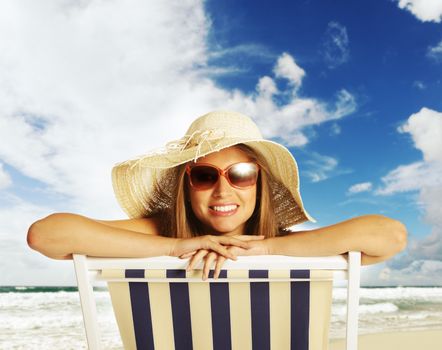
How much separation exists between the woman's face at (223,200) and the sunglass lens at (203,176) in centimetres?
3

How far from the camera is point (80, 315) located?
404 inches

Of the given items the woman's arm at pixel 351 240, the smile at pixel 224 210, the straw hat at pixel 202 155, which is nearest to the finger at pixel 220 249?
the woman's arm at pixel 351 240

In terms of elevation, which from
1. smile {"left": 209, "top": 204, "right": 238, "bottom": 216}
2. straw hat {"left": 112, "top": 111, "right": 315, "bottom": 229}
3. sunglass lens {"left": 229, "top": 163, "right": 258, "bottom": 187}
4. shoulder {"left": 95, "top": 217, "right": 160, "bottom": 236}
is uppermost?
straw hat {"left": 112, "top": 111, "right": 315, "bottom": 229}

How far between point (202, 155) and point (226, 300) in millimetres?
769

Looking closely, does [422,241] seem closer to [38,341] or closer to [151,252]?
[38,341]

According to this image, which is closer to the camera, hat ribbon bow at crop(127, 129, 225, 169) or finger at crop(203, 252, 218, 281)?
finger at crop(203, 252, 218, 281)

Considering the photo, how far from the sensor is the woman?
5.85 feet

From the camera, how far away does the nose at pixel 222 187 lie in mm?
2389

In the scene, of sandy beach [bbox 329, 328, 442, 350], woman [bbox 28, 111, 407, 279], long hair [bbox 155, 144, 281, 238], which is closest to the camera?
woman [bbox 28, 111, 407, 279]

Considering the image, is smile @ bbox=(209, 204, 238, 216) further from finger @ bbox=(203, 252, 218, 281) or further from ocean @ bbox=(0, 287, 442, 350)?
ocean @ bbox=(0, 287, 442, 350)

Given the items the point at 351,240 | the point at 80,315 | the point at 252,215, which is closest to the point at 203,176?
the point at 252,215

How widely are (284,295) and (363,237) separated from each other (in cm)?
34

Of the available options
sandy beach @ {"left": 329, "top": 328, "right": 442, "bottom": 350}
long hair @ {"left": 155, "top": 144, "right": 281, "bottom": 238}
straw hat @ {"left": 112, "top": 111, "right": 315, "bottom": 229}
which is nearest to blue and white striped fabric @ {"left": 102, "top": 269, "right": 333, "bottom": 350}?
straw hat @ {"left": 112, "top": 111, "right": 315, "bottom": 229}

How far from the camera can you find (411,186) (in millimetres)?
14383
